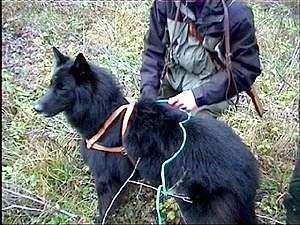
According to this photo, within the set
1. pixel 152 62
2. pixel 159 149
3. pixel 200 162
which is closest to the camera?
pixel 200 162

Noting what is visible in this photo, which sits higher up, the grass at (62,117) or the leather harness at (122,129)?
the leather harness at (122,129)

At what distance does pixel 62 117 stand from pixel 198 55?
126 centimetres

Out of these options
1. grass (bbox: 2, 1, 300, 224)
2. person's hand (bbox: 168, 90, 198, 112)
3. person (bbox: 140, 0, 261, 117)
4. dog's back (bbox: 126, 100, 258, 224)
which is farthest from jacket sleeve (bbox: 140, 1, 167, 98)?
grass (bbox: 2, 1, 300, 224)

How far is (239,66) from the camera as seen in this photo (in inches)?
141

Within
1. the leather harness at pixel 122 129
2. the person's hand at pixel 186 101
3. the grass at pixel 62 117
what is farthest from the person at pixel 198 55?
the grass at pixel 62 117

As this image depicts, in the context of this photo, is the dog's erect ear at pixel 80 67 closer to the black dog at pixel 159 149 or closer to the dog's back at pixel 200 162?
the black dog at pixel 159 149

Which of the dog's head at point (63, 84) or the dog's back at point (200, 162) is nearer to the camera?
the dog's back at point (200, 162)

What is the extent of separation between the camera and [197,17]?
137 inches

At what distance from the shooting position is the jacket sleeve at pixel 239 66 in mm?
3477

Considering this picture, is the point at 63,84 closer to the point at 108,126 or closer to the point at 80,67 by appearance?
the point at 80,67

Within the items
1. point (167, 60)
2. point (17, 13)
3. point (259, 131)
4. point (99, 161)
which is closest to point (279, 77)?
point (259, 131)

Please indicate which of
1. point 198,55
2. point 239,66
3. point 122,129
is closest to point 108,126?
point 122,129

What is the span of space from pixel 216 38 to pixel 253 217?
114 centimetres

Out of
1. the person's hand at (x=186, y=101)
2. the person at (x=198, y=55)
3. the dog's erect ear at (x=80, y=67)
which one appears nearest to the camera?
the dog's erect ear at (x=80, y=67)
